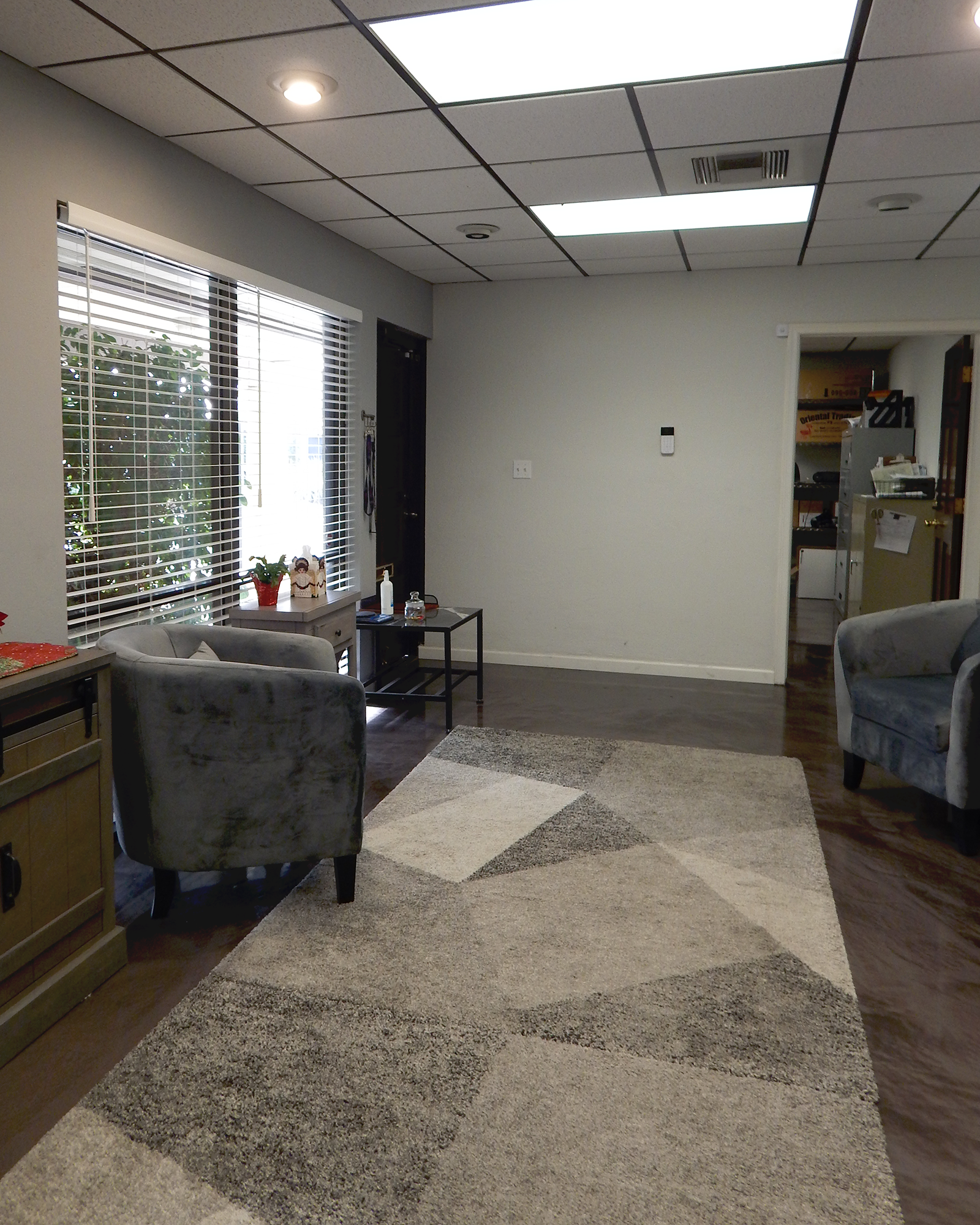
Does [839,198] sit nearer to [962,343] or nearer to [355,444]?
[962,343]

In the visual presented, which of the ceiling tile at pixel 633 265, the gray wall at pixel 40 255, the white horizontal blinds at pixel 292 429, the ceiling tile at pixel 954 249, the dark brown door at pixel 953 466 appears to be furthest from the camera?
the dark brown door at pixel 953 466

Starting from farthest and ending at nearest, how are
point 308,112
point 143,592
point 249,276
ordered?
1. point 249,276
2. point 143,592
3. point 308,112

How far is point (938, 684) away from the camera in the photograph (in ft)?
12.1

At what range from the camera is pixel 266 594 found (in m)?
4.00

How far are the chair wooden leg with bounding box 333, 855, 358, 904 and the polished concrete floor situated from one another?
0.66 ft

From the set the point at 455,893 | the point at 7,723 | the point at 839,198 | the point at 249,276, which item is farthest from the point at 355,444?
the point at 7,723

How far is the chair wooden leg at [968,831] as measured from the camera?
10.5 feet

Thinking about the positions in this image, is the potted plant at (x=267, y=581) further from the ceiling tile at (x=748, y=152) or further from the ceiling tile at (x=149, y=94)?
the ceiling tile at (x=748, y=152)

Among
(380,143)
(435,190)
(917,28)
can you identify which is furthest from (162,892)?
(917,28)

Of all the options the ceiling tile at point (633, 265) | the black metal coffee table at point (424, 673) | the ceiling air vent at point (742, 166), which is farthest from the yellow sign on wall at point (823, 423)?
the ceiling air vent at point (742, 166)

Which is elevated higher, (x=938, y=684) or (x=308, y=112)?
(x=308, y=112)

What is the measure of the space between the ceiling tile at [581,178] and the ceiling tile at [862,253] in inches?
58.8

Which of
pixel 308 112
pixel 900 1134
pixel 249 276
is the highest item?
pixel 308 112

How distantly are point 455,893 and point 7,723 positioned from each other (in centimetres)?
137
